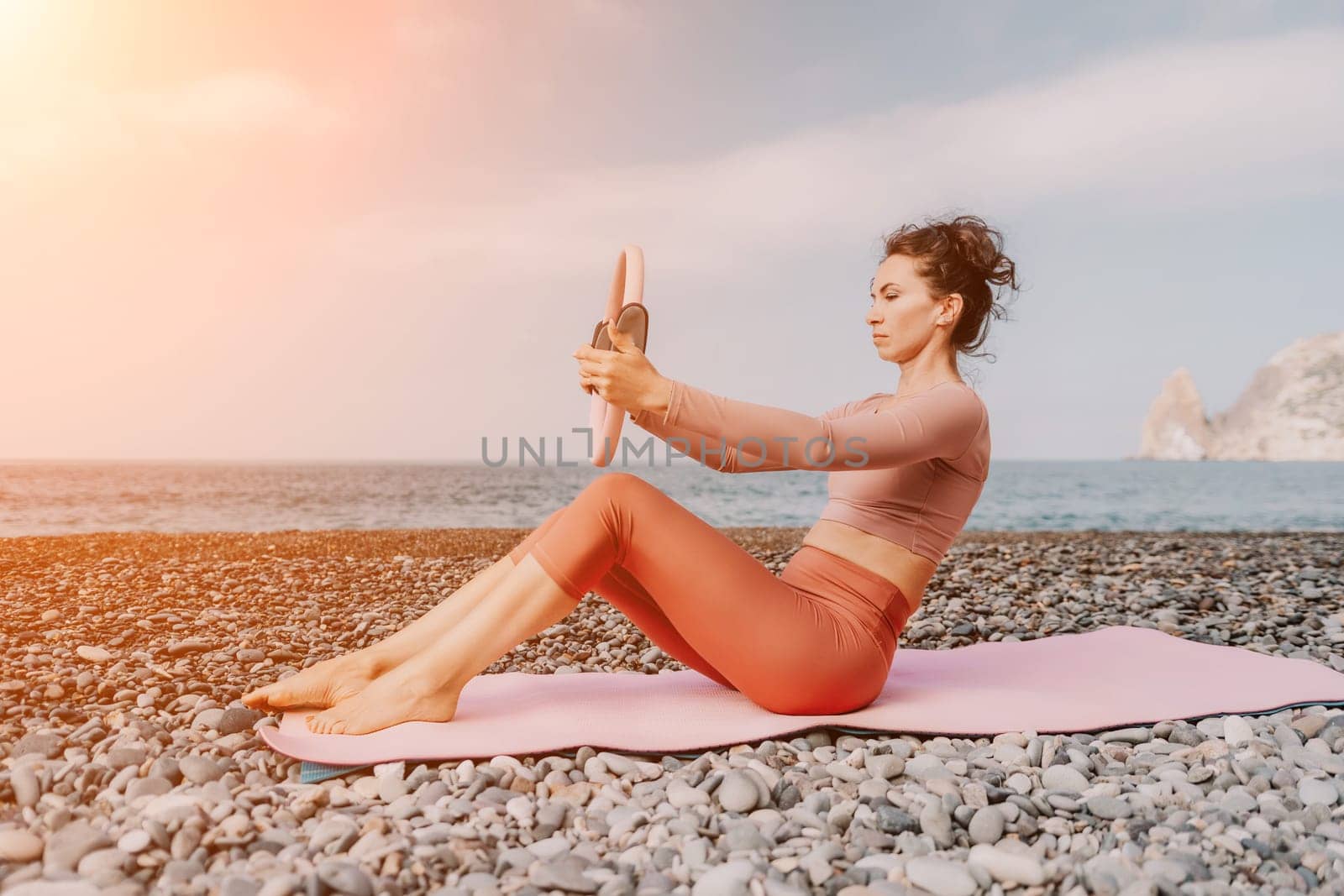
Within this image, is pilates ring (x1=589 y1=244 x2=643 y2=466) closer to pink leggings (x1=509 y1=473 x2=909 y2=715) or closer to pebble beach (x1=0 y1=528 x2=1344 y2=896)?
pink leggings (x1=509 y1=473 x2=909 y2=715)

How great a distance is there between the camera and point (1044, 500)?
87.2 ft

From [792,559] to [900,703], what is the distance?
80 centimetres

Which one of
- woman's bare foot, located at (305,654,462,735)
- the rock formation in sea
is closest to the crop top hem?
woman's bare foot, located at (305,654,462,735)

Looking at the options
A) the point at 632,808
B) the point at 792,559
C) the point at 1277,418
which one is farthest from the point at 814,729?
the point at 1277,418

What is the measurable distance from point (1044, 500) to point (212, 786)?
87.7 ft

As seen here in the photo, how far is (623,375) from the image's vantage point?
2512 millimetres

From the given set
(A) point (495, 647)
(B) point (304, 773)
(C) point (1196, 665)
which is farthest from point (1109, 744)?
(B) point (304, 773)

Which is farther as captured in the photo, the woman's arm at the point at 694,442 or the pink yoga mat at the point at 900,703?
the pink yoga mat at the point at 900,703

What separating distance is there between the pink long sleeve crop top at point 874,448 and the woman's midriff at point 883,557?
0.03m

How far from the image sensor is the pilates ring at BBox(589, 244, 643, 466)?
2695 millimetres

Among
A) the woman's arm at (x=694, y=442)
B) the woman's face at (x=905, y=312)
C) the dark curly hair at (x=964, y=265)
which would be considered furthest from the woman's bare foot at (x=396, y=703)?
the dark curly hair at (x=964, y=265)

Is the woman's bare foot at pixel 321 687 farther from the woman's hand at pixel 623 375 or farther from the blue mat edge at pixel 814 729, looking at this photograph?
the woman's hand at pixel 623 375

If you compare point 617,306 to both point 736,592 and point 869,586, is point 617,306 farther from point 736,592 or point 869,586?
point 869,586

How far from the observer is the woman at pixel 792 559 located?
104 inches
